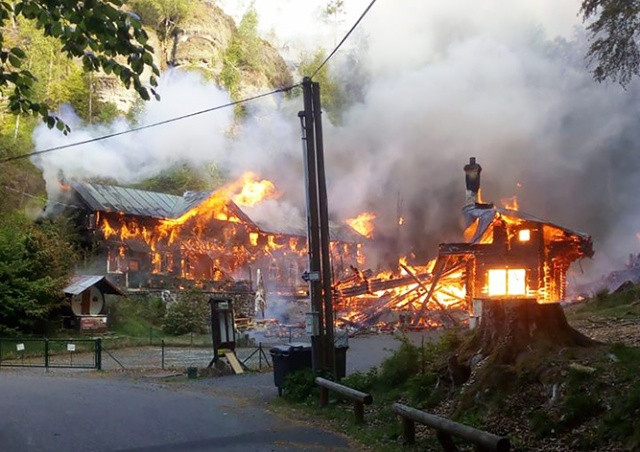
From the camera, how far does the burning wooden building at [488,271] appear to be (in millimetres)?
29312

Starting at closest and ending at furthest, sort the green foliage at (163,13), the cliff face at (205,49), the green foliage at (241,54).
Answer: the green foliage at (163,13) < the cliff face at (205,49) < the green foliage at (241,54)

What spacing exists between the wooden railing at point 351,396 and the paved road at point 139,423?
667 millimetres

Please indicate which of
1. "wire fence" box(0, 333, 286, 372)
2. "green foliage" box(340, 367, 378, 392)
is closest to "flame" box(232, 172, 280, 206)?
"wire fence" box(0, 333, 286, 372)

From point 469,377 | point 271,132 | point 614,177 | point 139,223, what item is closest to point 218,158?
point 271,132

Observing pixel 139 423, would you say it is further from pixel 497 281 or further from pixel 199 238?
pixel 199 238

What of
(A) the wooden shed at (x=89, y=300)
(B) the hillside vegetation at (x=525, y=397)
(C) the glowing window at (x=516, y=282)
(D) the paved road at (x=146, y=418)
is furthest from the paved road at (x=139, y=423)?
(C) the glowing window at (x=516, y=282)

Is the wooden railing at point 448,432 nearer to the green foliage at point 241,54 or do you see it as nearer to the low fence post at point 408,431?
the low fence post at point 408,431

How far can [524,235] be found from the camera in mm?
29625

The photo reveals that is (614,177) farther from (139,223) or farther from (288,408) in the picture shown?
(288,408)

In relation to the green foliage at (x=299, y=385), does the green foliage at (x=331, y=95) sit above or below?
above

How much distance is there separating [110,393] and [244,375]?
4.64 m

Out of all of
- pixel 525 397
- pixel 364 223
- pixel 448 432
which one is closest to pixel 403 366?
pixel 525 397

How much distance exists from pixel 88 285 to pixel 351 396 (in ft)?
76.1

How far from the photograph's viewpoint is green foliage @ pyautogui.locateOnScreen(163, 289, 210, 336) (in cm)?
3148
